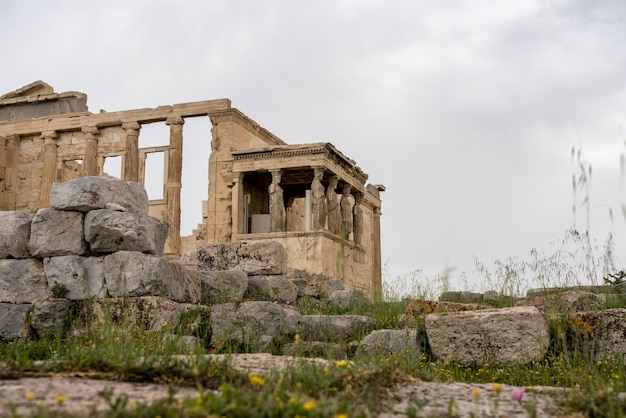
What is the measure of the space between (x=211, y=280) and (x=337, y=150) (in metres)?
15.0

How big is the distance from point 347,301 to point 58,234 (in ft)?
14.4

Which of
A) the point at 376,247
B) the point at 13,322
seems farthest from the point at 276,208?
the point at 13,322

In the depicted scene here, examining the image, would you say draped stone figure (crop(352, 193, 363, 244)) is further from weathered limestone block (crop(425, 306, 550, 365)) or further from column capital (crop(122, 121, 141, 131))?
weathered limestone block (crop(425, 306, 550, 365))

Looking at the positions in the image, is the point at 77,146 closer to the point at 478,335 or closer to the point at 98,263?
the point at 98,263

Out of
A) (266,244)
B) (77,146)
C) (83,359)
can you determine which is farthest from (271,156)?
(83,359)

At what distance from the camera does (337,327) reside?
317 inches

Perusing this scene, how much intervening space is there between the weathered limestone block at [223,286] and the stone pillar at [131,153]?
17.4 m

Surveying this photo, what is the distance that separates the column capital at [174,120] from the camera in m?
27.2

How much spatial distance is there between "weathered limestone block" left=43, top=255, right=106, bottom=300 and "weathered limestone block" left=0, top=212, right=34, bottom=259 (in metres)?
0.62

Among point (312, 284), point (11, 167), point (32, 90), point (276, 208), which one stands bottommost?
point (312, 284)

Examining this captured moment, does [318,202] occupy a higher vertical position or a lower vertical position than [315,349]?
higher

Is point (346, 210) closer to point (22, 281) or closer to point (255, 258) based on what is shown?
point (255, 258)

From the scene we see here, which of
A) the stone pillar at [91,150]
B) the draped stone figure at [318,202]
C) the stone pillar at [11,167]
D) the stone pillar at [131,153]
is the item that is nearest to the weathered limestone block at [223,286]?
the draped stone figure at [318,202]

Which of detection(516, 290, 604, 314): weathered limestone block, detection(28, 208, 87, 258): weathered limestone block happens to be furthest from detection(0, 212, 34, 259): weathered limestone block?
detection(516, 290, 604, 314): weathered limestone block
